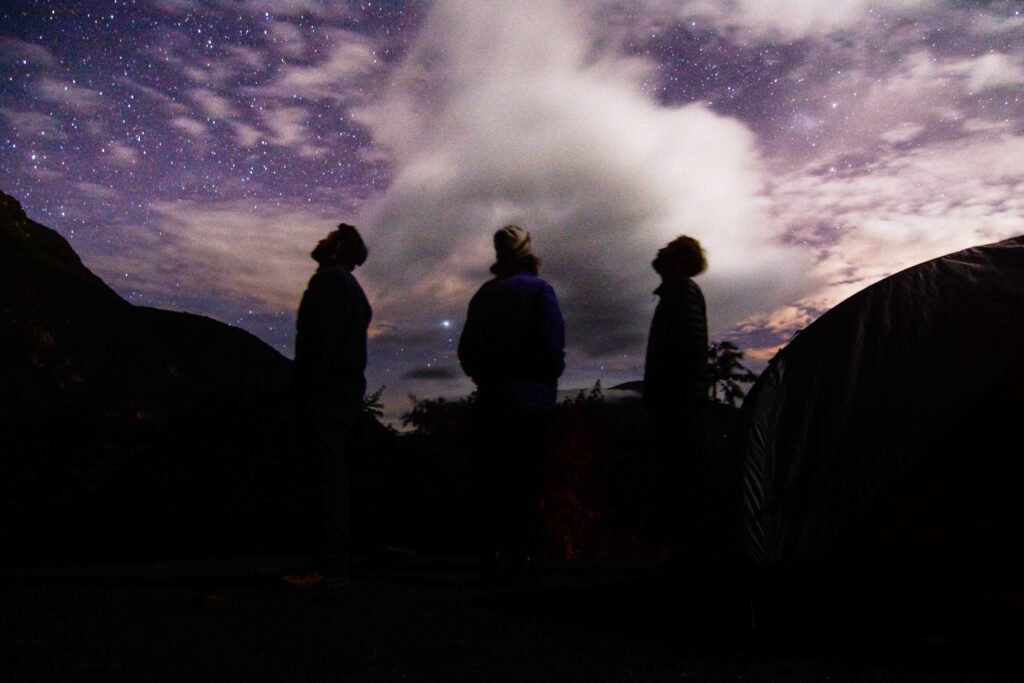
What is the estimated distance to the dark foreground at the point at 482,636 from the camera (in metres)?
2.62

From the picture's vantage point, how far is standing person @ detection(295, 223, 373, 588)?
4.34m

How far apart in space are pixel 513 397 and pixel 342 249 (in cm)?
142

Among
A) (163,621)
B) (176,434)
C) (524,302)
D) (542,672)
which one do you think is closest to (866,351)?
(524,302)

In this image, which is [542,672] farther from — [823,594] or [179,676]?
[823,594]

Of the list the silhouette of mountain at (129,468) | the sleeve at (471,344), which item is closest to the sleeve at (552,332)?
the sleeve at (471,344)

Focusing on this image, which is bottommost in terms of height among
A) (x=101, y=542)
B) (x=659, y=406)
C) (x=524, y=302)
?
(x=101, y=542)

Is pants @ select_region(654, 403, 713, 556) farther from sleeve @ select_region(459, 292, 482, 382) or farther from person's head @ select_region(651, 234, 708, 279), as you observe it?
sleeve @ select_region(459, 292, 482, 382)

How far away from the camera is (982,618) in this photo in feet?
10.8

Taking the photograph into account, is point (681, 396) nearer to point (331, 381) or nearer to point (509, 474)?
point (509, 474)

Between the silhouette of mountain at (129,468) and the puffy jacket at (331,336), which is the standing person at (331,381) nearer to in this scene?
the puffy jacket at (331,336)

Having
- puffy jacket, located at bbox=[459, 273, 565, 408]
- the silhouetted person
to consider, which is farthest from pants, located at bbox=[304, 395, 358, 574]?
the silhouetted person

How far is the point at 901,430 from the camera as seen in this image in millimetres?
3393

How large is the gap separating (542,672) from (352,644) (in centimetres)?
90

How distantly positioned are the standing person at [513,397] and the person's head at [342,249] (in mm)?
817
